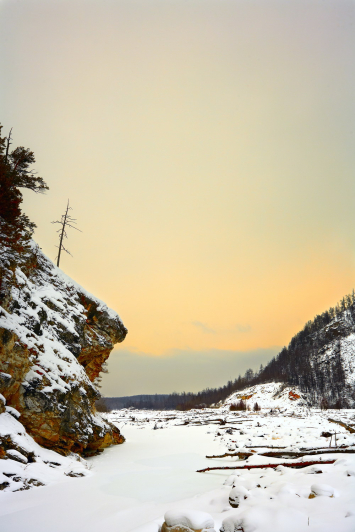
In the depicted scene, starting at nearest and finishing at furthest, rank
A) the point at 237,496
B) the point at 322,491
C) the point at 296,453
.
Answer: the point at 322,491 < the point at 237,496 < the point at 296,453

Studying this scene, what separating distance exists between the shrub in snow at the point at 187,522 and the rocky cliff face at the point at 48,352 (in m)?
7.12

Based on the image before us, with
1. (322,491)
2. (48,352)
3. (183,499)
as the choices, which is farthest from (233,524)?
(48,352)

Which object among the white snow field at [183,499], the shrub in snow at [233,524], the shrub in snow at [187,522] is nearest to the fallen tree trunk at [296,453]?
the white snow field at [183,499]

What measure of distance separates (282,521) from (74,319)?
1322 centimetres

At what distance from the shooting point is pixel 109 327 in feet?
57.4

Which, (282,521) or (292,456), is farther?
(292,456)

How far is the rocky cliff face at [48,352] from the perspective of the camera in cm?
947

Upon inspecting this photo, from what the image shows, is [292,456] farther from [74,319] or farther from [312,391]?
[312,391]

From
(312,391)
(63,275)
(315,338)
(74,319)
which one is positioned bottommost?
(312,391)

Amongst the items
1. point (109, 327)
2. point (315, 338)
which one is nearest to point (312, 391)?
point (315, 338)

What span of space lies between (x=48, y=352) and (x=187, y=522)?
Result: 9313 millimetres

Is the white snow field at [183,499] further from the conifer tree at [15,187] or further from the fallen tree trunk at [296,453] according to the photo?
the conifer tree at [15,187]

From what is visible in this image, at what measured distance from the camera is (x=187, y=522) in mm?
4004

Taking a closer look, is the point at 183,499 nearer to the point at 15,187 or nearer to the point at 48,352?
the point at 48,352
